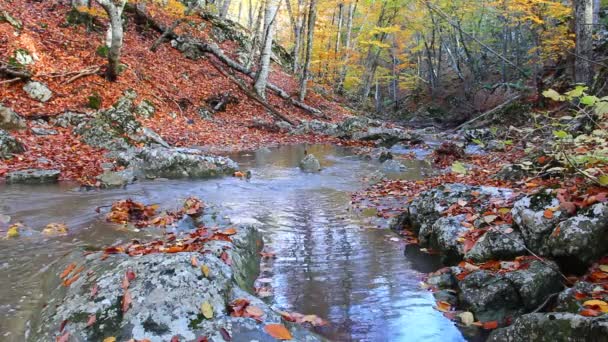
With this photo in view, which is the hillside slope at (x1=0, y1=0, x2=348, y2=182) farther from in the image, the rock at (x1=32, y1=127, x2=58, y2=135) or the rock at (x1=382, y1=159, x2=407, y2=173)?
the rock at (x1=382, y1=159, x2=407, y2=173)

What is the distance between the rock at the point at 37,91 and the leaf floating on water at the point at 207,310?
978cm

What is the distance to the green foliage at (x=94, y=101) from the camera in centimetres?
1103

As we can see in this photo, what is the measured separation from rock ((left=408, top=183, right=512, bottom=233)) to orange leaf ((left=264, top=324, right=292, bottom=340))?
2980 millimetres

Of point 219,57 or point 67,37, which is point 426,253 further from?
point 219,57

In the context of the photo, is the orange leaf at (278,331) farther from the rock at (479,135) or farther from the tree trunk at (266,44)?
the tree trunk at (266,44)

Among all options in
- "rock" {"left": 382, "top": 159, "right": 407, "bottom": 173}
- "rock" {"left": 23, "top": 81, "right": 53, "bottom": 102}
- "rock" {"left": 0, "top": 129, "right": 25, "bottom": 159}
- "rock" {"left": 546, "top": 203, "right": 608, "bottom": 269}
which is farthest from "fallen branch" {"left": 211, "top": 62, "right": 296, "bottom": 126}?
"rock" {"left": 546, "top": 203, "right": 608, "bottom": 269}

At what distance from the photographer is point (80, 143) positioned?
9.12 m

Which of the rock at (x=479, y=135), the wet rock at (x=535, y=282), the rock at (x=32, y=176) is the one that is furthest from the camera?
the rock at (x=479, y=135)

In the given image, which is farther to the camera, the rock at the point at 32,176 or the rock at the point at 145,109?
the rock at the point at 145,109

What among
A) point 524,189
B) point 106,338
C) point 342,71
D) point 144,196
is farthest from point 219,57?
point 106,338

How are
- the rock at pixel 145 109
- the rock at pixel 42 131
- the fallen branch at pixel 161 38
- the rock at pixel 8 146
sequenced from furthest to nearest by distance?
the fallen branch at pixel 161 38 → the rock at pixel 145 109 → the rock at pixel 42 131 → the rock at pixel 8 146

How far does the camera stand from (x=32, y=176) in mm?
6902

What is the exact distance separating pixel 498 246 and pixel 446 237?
2.01ft

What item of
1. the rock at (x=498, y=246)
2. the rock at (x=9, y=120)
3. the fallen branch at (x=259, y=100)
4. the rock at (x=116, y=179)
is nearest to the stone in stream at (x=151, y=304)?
the rock at (x=498, y=246)
